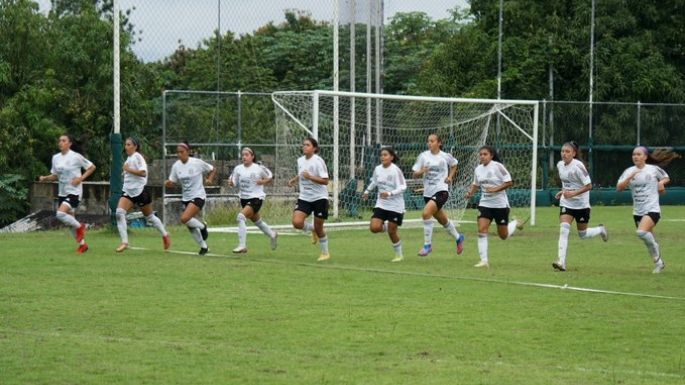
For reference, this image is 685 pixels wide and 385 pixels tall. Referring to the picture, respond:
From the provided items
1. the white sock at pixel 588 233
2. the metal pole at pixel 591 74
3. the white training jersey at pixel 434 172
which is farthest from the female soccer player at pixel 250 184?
the metal pole at pixel 591 74

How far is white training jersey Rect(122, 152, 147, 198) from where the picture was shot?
2147cm

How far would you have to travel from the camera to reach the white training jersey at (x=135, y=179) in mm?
21469

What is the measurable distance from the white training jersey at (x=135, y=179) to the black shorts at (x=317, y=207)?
9.08 feet

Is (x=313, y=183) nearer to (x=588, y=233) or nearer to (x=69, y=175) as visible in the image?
(x=69, y=175)

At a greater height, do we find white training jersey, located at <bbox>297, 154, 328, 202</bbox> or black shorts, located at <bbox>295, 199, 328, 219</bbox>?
white training jersey, located at <bbox>297, 154, 328, 202</bbox>

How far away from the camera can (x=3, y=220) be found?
1356 inches

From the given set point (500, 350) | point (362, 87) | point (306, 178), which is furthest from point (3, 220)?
point (500, 350)

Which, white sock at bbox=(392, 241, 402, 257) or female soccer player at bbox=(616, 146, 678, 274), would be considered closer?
female soccer player at bbox=(616, 146, 678, 274)

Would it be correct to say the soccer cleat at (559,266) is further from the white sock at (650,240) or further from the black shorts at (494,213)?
the black shorts at (494,213)

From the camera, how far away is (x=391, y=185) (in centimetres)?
2067

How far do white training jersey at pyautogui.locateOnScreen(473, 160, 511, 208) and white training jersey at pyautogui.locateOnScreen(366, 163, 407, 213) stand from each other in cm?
138

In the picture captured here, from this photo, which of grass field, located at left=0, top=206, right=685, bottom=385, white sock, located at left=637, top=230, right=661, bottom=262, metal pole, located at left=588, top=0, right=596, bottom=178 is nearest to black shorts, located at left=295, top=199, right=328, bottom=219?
grass field, located at left=0, top=206, right=685, bottom=385

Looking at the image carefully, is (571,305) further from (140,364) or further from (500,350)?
(140,364)

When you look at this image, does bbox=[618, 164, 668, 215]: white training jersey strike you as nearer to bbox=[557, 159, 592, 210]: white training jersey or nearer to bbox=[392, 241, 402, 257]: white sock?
bbox=[557, 159, 592, 210]: white training jersey
